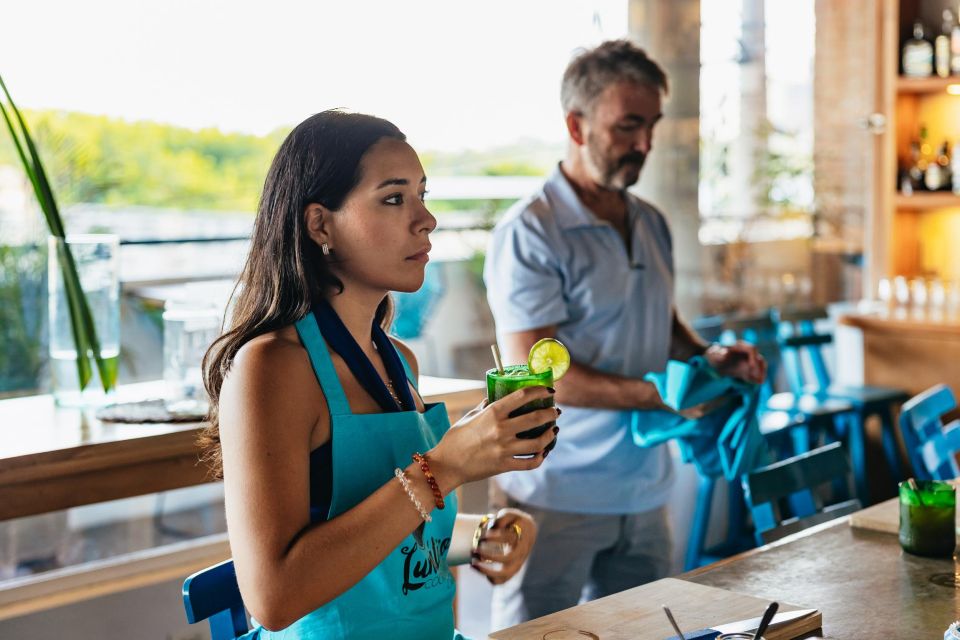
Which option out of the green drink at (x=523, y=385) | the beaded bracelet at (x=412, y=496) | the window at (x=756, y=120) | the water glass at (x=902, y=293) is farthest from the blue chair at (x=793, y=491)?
the water glass at (x=902, y=293)

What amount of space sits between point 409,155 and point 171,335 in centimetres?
121

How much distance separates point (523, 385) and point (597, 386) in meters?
1.10

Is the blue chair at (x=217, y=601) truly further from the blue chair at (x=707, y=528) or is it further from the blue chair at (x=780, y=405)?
the blue chair at (x=780, y=405)

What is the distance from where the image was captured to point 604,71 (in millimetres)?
2723

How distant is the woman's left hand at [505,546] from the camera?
177cm

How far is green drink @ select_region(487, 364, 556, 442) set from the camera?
1.49 metres

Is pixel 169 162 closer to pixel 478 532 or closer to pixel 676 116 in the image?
pixel 676 116

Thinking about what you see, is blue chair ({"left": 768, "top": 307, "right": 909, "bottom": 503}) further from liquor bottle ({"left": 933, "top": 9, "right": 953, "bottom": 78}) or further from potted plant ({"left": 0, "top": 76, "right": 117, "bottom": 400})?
potted plant ({"left": 0, "top": 76, "right": 117, "bottom": 400})

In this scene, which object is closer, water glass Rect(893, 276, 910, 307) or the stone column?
the stone column

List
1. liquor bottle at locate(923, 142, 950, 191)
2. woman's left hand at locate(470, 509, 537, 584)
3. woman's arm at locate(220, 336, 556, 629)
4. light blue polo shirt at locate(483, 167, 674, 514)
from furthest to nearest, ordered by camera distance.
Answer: liquor bottle at locate(923, 142, 950, 191) < light blue polo shirt at locate(483, 167, 674, 514) < woman's left hand at locate(470, 509, 537, 584) < woman's arm at locate(220, 336, 556, 629)

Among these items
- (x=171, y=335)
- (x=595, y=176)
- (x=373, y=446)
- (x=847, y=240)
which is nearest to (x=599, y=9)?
(x=847, y=240)

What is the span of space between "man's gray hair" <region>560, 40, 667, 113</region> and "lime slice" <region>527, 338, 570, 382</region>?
4.17 ft

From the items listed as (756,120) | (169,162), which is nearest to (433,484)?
(756,120)

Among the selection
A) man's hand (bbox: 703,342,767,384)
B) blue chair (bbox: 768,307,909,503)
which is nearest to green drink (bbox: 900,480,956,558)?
man's hand (bbox: 703,342,767,384)
